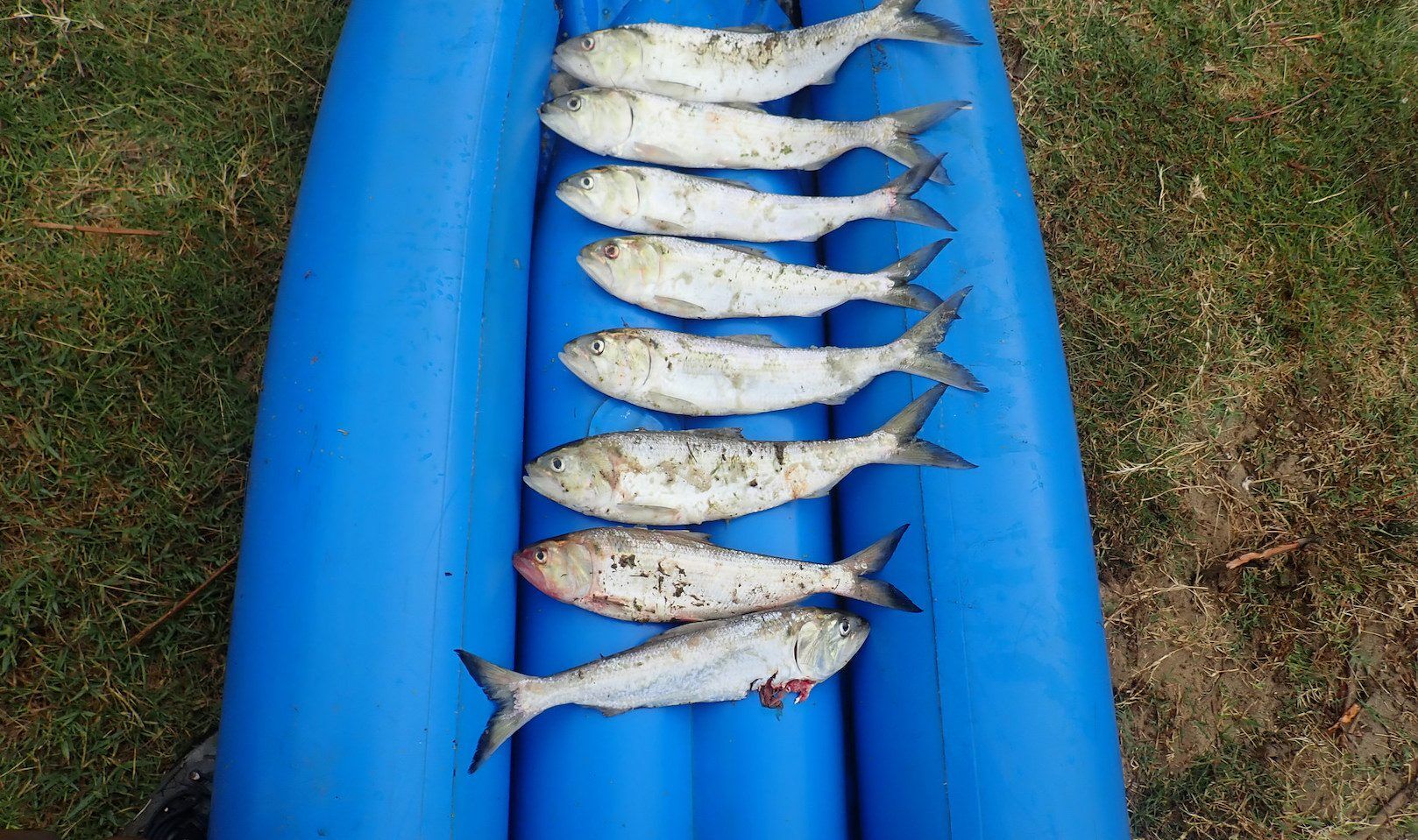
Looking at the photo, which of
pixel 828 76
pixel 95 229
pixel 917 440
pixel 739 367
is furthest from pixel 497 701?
pixel 95 229

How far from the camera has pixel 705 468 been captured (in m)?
3.33

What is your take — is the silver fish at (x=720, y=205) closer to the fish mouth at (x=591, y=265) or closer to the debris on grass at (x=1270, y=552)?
the fish mouth at (x=591, y=265)

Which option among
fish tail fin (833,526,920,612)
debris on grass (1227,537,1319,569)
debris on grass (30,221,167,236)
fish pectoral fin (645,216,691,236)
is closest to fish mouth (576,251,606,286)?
fish pectoral fin (645,216,691,236)

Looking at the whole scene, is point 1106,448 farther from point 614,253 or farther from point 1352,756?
point 614,253

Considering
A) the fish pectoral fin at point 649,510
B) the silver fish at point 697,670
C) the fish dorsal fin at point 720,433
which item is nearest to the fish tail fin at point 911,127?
the fish dorsal fin at point 720,433

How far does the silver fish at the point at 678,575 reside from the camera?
3127 mm

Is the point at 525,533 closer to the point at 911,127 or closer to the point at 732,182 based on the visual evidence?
the point at 732,182

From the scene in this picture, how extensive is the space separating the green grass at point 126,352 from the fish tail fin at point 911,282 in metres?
3.18

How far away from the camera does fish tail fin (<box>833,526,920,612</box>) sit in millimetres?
3240

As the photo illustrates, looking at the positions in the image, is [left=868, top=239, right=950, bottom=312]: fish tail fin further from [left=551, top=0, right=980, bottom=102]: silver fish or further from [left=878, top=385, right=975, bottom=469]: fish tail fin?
[left=551, top=0, right=980, bottom=102]: silver fish

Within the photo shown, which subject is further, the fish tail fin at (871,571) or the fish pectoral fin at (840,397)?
the fish pectoral fin at (840,397)

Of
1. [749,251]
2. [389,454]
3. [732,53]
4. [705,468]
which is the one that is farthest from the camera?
[732,53]

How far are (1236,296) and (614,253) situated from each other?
3.79 meters

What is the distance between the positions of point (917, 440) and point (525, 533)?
1.68m
